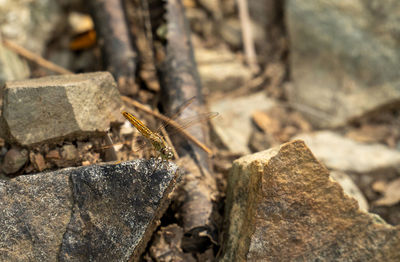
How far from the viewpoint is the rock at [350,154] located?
2.92m

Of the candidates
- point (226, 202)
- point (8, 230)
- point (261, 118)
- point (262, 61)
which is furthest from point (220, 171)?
point (262, 61)

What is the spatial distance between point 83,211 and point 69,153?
399 mm

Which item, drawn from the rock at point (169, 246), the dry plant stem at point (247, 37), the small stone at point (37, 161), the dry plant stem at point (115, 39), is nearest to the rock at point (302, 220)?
the rock at point (169, 246)

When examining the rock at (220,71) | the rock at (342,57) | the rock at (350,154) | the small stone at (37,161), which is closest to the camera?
the small stone at (37,161)

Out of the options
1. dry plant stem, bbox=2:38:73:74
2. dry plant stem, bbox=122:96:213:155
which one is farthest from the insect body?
dry plant stem, bbox=2:38:73:74

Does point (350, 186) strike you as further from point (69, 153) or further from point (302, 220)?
point (69, 153)

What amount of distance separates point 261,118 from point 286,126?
236 mm

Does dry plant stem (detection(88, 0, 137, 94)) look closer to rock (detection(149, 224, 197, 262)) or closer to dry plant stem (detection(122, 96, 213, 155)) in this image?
dry plant stem (detection(122, 96, 213, 155))

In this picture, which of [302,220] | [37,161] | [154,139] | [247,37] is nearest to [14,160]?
[37,161]

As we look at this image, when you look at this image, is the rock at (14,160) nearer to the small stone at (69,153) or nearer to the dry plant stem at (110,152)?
the small stone at (69,153)

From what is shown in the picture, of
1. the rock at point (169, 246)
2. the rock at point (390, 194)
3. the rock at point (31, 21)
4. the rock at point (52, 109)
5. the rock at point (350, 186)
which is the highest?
the rock at point (31, 21)

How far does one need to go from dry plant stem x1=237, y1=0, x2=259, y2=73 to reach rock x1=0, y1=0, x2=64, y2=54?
1649 mm

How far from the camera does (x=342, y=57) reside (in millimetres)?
3357

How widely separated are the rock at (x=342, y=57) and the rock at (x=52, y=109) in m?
2.02
